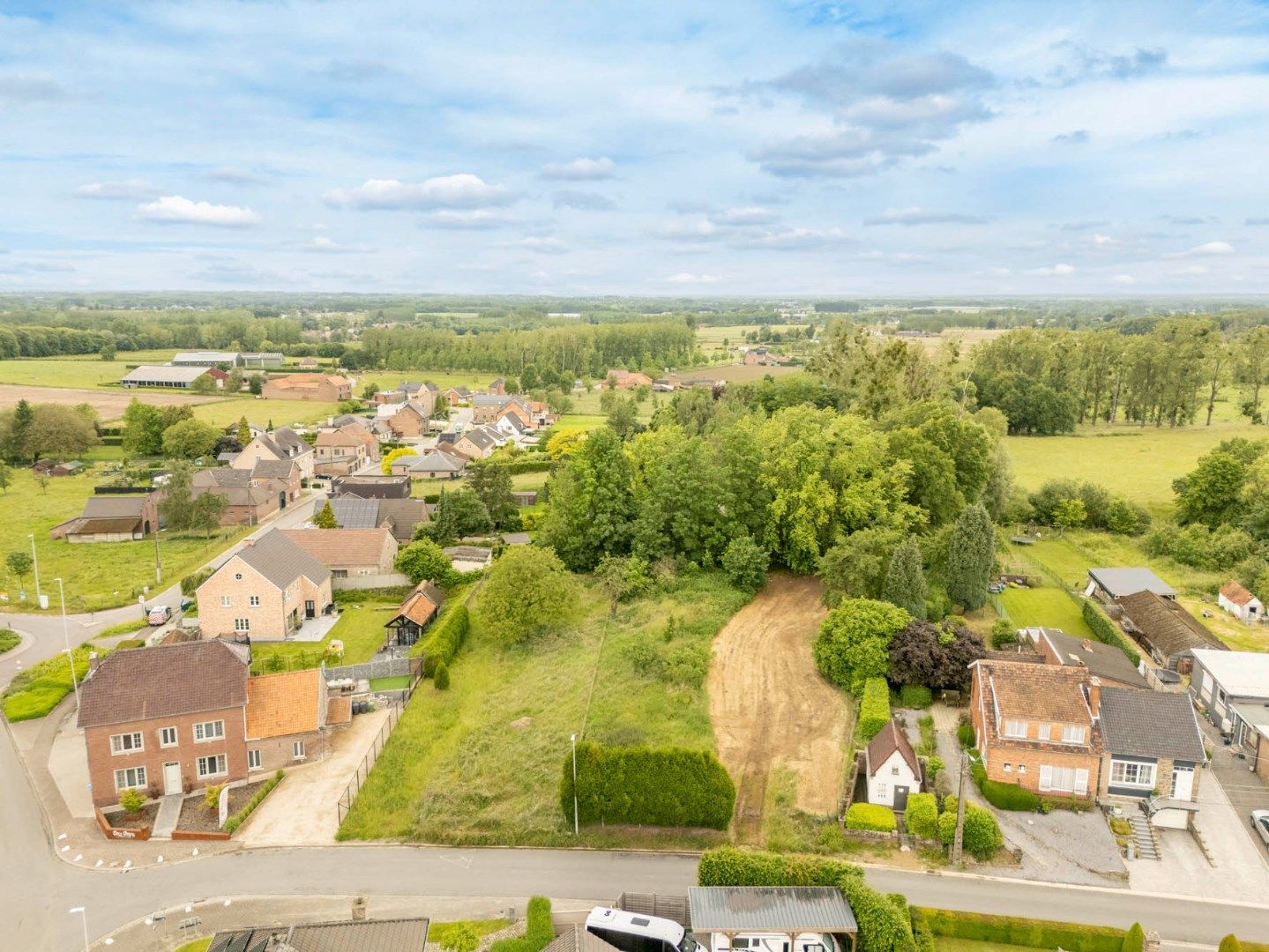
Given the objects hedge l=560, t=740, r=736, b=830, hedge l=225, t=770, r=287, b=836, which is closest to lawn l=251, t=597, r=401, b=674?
hedge l=225, t=770, r=287, b=836

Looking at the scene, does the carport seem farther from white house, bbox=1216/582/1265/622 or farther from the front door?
white house, bbox=1216/582/1265/622

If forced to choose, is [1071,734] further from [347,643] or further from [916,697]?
[347,643]

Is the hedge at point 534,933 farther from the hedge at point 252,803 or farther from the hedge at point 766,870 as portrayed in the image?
the hedge at point 252,803

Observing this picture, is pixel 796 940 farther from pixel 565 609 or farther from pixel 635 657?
pixel 565 609

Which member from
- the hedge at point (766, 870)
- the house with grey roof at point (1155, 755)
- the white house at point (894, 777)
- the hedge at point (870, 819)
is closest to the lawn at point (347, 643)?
the hedge at point (766, 870)

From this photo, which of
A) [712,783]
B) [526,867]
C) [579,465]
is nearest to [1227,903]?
[712,783]

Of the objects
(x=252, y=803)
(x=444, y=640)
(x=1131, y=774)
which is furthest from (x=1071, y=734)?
(x=252, y=803)

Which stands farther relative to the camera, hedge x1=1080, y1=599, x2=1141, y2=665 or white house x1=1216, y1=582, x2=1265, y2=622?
white house x1=1216, y1=582, x2=1265, y2=622
